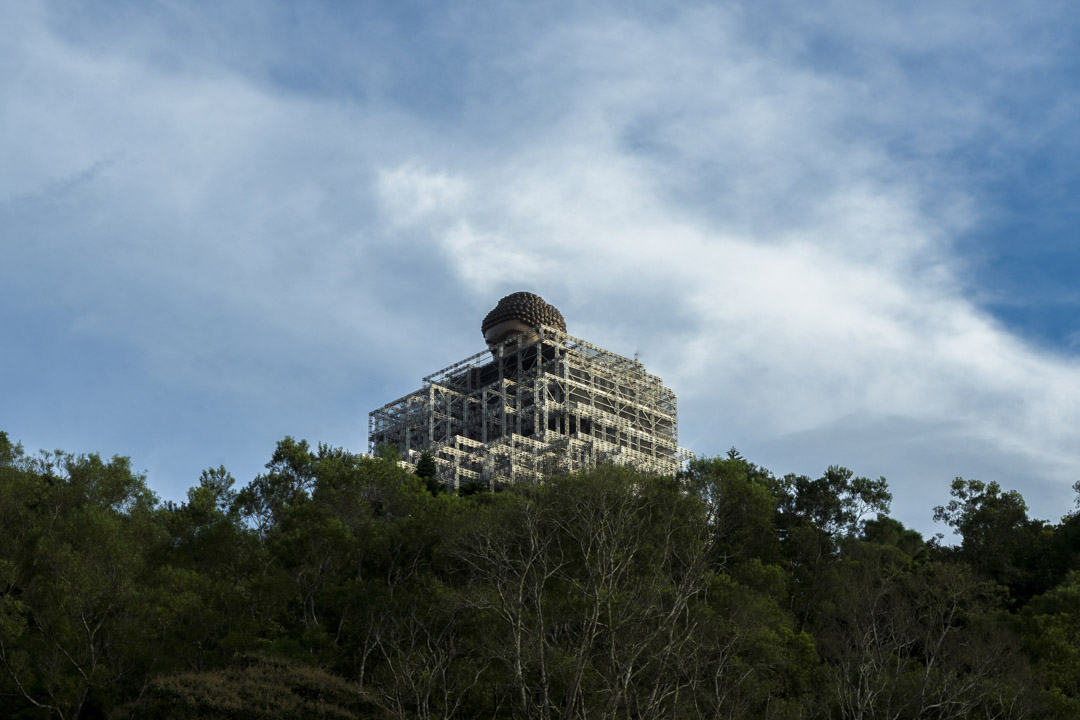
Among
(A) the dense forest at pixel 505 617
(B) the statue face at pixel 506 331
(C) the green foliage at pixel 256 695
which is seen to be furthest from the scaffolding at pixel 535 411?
(C) the green foliage at pixel 256 695

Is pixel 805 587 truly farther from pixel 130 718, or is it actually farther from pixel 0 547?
pixel 0 547

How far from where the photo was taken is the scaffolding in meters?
101

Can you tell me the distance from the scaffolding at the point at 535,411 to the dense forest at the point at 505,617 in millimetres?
43847

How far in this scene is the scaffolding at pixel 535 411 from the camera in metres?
101

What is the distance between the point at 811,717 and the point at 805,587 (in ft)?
38.5

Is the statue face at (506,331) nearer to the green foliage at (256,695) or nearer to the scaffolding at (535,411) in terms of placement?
the scaffolding at (535,411)

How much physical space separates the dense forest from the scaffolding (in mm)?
43847

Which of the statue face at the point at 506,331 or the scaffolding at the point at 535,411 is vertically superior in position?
the statue face at the point at 506,331

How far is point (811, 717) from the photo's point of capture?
43.8m

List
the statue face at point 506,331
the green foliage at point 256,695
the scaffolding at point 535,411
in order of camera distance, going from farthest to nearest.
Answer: the statue face at point 506,331 → the scaffolding at point 535,411 → the green foliage at point 256,695

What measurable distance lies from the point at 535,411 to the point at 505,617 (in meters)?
60.3

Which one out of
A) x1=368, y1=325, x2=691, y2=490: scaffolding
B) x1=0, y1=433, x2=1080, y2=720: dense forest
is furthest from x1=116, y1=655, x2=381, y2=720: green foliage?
x1=368, y1=325, x2=691, y2=490: scaffolding

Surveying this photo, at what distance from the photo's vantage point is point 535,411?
103062 mm

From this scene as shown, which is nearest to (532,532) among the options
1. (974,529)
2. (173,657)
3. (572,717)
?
(572,717)
